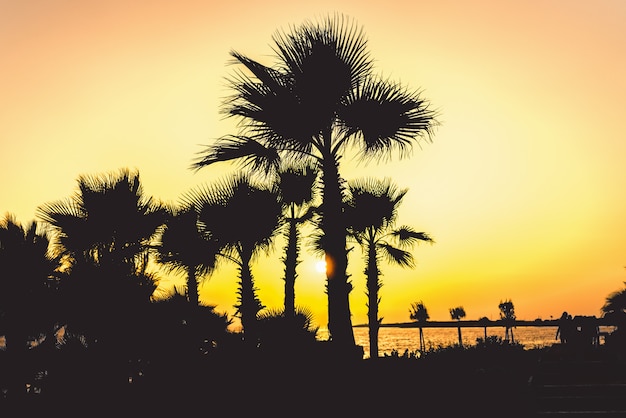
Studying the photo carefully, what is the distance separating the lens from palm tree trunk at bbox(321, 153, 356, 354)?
11461mm

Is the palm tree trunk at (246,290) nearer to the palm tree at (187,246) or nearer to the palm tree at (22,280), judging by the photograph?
the palm tree at (187,246)

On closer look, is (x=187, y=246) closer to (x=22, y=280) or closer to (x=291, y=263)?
(x=291, y=263)

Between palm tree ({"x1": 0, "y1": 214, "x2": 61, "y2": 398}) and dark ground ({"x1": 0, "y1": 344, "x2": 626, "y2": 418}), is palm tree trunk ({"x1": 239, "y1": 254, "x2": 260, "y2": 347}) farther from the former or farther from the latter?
dark ground ({"x1": 0, "y1": 344, "x2": 626, "y2": 418})


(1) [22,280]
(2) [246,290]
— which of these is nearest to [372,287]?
(2) [246,290]

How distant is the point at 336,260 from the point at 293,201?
41.8 ft

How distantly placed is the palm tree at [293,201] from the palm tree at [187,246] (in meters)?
3.28

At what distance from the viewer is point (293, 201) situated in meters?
24.3

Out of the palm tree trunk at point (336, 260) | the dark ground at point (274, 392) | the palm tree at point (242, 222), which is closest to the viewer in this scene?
the dark ground at point (274, 392)

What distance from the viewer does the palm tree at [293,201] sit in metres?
23.3

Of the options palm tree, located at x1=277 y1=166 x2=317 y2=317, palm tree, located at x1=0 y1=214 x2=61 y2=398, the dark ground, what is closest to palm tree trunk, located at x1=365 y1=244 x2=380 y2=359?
palm tree, located at x1=277 y1=166 x2=317 y2=317

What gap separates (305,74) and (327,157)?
1821 millimetres

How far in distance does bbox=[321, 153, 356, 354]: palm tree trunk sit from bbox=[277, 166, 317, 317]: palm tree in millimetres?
11401

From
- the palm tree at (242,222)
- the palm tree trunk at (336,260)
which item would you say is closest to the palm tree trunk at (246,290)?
the palm tree at (242,222)

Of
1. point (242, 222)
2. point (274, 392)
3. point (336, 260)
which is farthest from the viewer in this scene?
point (242, 222)
